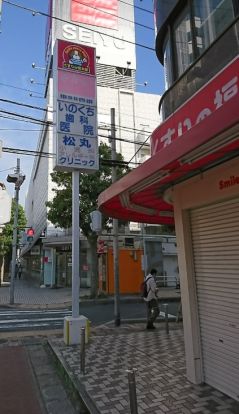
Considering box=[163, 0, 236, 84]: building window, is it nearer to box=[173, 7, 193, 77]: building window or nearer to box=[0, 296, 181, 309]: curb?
box=[173, 7, 193, 77]: building window

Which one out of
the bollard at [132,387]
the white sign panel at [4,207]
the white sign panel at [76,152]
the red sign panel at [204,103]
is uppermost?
the white sign panel at [76,152]

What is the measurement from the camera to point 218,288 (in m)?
5.64

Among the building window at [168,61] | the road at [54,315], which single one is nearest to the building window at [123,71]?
the road at [54,315]

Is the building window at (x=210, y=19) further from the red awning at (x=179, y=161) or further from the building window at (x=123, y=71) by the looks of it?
the building window at (x=123, y=71)

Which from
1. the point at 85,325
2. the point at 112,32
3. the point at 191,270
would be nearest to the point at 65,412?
the point at 191,270

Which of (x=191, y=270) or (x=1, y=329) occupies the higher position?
(x=191, y=270)

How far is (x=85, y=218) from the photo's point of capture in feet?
63.3

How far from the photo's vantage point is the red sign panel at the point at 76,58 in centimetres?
1003

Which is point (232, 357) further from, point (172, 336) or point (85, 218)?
point (85, 218)

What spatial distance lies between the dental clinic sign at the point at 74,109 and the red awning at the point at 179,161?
2.07m

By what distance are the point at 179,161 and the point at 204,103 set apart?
5.62ft

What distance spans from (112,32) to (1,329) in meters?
35.5

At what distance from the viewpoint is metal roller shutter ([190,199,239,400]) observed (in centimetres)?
529

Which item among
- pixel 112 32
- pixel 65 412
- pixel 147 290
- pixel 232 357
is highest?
pixel 112 32
